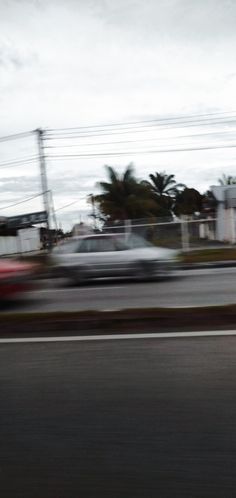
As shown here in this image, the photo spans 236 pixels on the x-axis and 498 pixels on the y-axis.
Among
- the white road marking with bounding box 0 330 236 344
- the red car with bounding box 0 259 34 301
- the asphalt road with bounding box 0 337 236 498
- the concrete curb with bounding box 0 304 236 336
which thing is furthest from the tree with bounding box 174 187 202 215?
the asphalt road with bounding box 0 337 236 498

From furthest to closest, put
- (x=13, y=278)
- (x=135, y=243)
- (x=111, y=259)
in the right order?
(x=135, y=243) → (x=111, y=259) → (x=13, y=278)

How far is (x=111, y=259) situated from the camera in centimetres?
1220

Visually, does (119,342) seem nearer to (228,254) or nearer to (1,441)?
(1,441)

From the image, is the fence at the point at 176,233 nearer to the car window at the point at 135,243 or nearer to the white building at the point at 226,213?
the white building at the point at 226,213

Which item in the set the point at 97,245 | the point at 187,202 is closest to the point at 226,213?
the point at 97,245

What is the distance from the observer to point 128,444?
2973mm

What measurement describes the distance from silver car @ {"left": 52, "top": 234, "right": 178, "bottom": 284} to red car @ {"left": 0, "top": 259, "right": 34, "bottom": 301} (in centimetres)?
338

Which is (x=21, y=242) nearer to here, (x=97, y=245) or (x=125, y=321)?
(x=97, y=245)

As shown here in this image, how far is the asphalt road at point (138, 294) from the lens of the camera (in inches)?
330

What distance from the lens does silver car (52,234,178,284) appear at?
1193cm

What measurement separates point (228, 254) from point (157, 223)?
4.08m

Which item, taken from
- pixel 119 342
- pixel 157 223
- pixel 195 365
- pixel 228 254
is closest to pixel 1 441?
pixel 195 365

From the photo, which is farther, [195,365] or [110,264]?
[110,264]

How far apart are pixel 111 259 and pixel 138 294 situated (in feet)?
8.55
